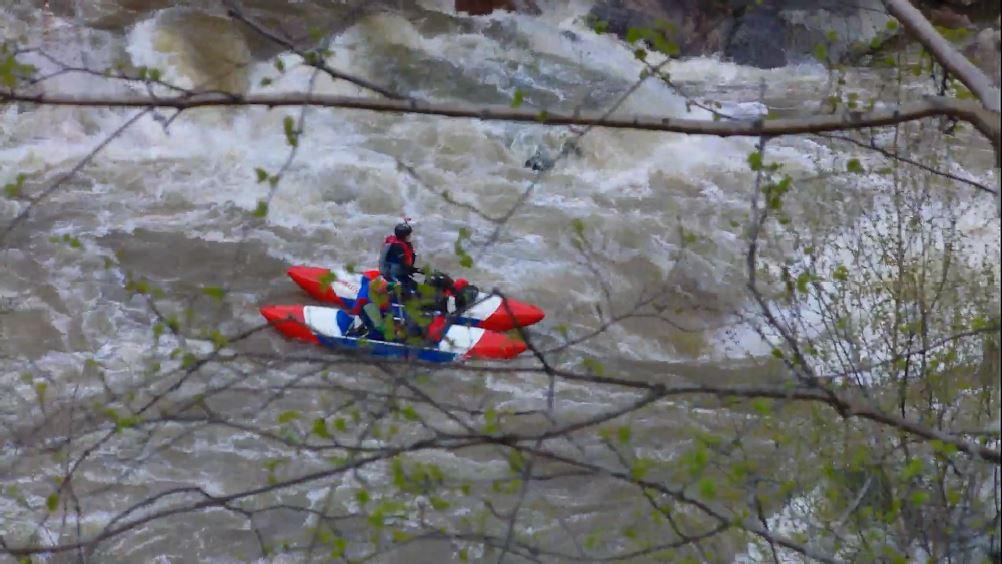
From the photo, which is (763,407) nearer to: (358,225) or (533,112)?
(533,112)

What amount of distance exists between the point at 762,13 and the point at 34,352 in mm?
8515

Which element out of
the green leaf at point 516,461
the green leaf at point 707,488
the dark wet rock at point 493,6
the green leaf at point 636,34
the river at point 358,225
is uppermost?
the green leaf at point 636,34

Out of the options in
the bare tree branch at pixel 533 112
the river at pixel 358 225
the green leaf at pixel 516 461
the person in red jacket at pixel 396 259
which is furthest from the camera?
the person in red jacket at pixel 396 259

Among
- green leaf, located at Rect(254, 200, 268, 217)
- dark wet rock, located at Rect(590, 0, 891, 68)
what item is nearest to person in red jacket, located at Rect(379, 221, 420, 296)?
green leaf, located at Rect(254, 200, 268, 217)

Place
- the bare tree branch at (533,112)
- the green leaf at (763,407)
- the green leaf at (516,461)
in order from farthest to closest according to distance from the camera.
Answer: the green leaf at (763,407) < the green leaf at (516,461) < the bare tree branch at (533,112)

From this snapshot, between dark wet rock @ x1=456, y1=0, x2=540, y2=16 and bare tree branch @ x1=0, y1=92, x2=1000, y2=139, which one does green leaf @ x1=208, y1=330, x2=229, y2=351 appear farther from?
dark wet rock @ x1=456, y1=0, x2=540, y2=16

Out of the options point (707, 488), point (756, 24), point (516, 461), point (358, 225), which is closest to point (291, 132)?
point (516, 461)

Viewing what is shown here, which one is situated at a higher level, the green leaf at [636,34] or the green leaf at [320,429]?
the green leaf at [636,34]

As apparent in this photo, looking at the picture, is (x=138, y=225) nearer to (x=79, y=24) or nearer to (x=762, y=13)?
(x=79, y=24)

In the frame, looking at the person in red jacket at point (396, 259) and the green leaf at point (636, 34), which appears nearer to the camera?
the green leaf at point (636, 34)

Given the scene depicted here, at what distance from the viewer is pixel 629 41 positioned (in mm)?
2305

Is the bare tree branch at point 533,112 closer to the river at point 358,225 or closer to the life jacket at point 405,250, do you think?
the river at point 358,225

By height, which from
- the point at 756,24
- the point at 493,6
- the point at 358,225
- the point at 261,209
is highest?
the point at 261,209

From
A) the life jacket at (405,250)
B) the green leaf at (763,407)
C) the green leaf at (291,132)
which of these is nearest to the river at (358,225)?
the life jacket at (405,250)
